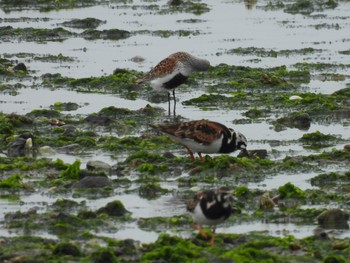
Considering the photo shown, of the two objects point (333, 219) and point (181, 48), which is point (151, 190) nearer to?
point (333, 219)

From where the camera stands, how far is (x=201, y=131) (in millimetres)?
15023

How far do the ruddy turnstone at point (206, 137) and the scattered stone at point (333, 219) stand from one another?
3014 mm

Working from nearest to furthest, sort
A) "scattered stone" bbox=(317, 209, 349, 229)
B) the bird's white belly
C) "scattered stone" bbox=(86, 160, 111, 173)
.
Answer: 1. the bird's white belly
2. "scattered stone" bbox=(317, 209, 349, 229)
3. "scattered stone" bbox=(86, 160, 111, 173)

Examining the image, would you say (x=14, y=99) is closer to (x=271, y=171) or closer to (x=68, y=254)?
(x=271, y=171)

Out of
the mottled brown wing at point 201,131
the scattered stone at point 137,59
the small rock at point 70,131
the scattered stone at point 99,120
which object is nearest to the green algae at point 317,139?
the mottled brown wing at point 201,131

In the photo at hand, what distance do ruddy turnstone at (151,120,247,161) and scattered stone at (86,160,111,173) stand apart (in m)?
0.95

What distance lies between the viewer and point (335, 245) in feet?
36.9

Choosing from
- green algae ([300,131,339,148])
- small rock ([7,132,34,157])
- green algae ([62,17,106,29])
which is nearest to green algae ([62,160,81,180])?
small rock ([7,132,34,157])

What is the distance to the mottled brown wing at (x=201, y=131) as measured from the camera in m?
15.0

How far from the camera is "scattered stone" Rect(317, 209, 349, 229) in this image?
1218 cm

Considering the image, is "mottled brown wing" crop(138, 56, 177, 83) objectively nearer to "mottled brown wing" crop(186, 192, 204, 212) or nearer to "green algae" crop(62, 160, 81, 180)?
"green algae" crop(62, 160, 81, 180)

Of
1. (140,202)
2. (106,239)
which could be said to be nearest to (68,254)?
(106,239)

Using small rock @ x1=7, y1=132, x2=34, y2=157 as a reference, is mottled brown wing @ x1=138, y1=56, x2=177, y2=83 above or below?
above

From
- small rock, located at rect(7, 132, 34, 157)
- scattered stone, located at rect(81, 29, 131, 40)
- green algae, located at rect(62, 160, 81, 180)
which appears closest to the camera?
green algae, located at rect(62, 160, 81, 180)
